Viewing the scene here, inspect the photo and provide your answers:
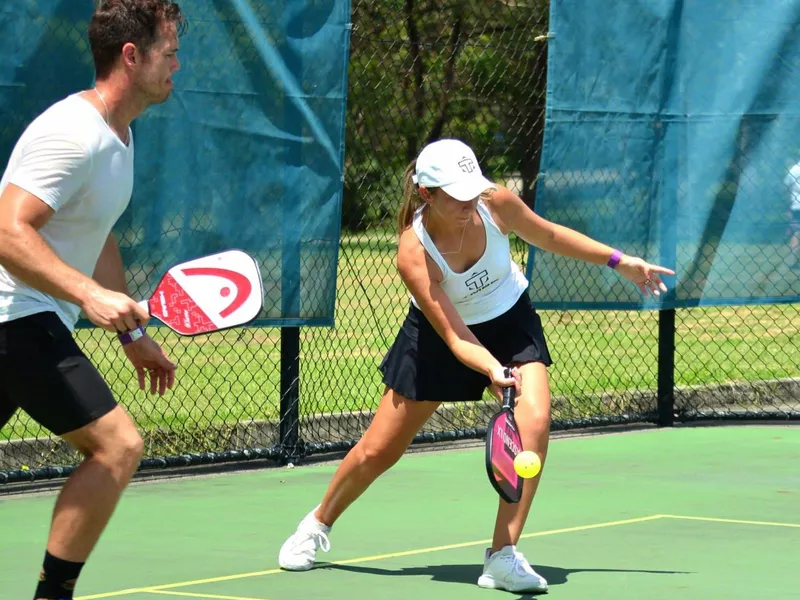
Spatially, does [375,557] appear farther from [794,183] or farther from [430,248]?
[794,183]

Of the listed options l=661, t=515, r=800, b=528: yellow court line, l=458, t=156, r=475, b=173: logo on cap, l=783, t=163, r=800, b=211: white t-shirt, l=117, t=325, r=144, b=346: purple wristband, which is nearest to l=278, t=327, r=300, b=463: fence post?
l=661, t=515, r=800, b=528: yellow court line

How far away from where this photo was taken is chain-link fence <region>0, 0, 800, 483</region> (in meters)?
8.37

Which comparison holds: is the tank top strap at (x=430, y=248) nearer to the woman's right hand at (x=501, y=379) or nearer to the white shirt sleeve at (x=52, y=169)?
the woman's right hand at (x=501, y=379)

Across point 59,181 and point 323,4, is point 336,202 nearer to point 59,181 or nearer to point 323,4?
point 323,4

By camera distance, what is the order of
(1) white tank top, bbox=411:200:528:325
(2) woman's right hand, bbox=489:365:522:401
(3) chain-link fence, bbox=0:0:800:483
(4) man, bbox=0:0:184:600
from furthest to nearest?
(3) chain-link fence, bbox=0:0:800:483
(1) white tank top, bbox=411:200:528:325
(2) woman's right hand, bbox=489:365:522:401
(4) man, bbox=0:0:184:600

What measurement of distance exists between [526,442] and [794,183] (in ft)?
15.1

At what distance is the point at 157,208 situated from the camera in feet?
24.3

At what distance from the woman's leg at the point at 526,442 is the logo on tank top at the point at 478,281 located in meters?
0.41

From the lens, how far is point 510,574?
17.7 feet

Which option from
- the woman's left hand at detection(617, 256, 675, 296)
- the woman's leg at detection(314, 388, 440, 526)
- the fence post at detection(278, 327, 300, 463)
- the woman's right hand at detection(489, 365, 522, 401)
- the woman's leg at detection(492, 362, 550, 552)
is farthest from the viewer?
the fence post at detection(278, 327, 300, 463)

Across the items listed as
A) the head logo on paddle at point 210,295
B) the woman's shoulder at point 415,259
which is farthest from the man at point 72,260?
the woman's shoulder at point 415,259

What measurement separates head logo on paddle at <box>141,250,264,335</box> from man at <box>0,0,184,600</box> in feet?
0.47

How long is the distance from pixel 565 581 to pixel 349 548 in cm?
103

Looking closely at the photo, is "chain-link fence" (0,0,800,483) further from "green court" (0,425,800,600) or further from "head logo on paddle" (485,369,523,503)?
"head logo on paddle" (485,369,523,503)
